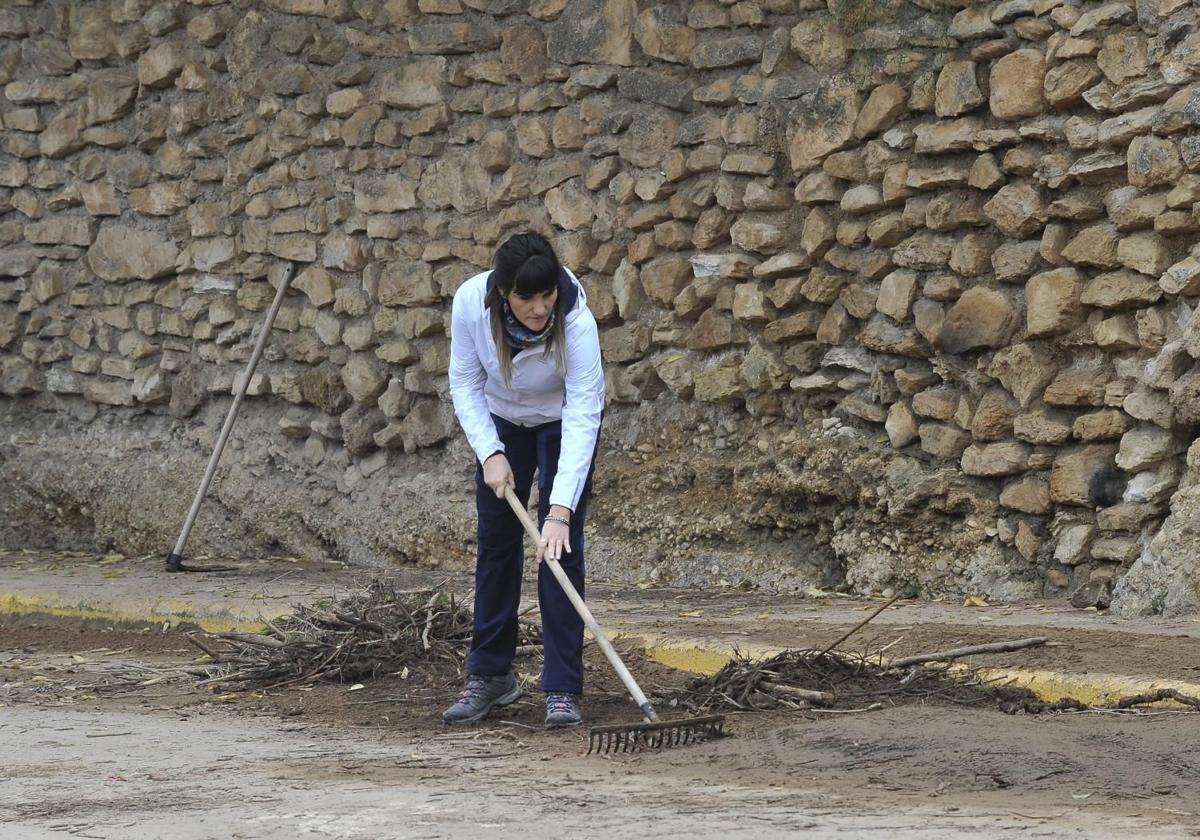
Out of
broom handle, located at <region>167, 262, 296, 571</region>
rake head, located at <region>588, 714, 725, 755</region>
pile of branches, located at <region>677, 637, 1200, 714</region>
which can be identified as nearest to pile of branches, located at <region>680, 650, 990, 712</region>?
pile of branches, located at <region>677, 637, 1200, 714</region>

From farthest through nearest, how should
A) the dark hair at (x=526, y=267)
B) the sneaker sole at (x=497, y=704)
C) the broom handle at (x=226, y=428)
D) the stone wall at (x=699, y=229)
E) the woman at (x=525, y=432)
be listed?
the broom handle at (x=226, y=428) < the stone wall at (x=699, y=229) < the sneaker sole at (x=497, y=704) < the woman at (x=525, y=432) < the dark hair at (x=526, y=267)

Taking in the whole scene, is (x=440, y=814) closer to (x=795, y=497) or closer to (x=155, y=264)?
(x=795, y=497)

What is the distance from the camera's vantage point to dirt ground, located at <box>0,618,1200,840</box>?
12.5 ft

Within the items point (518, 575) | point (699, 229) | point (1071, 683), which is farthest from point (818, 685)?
point (699, 229)

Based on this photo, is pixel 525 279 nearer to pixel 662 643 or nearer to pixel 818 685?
pixel 818 685

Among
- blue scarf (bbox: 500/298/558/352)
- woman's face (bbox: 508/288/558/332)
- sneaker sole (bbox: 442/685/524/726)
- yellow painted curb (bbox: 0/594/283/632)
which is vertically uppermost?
woman's face (bbox: 508/288/558/332)

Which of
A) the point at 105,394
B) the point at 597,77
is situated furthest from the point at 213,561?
the point at 597,77

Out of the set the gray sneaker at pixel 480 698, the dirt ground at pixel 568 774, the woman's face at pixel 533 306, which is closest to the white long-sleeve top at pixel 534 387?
the woman's face at pixel 533 306

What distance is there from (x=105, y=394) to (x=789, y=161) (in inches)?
198

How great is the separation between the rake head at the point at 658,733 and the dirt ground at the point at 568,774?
0.20ft

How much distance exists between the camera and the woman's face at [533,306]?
4.91 m

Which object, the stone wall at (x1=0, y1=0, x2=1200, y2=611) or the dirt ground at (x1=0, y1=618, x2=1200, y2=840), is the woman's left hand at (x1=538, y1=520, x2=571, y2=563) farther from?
the stone wall at (x1=0, y1=0, x2=1200, y2=611)

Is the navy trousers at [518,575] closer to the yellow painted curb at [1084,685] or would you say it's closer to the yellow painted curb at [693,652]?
the yellow painted curb at [693,652]

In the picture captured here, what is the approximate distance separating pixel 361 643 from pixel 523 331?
1798mm
